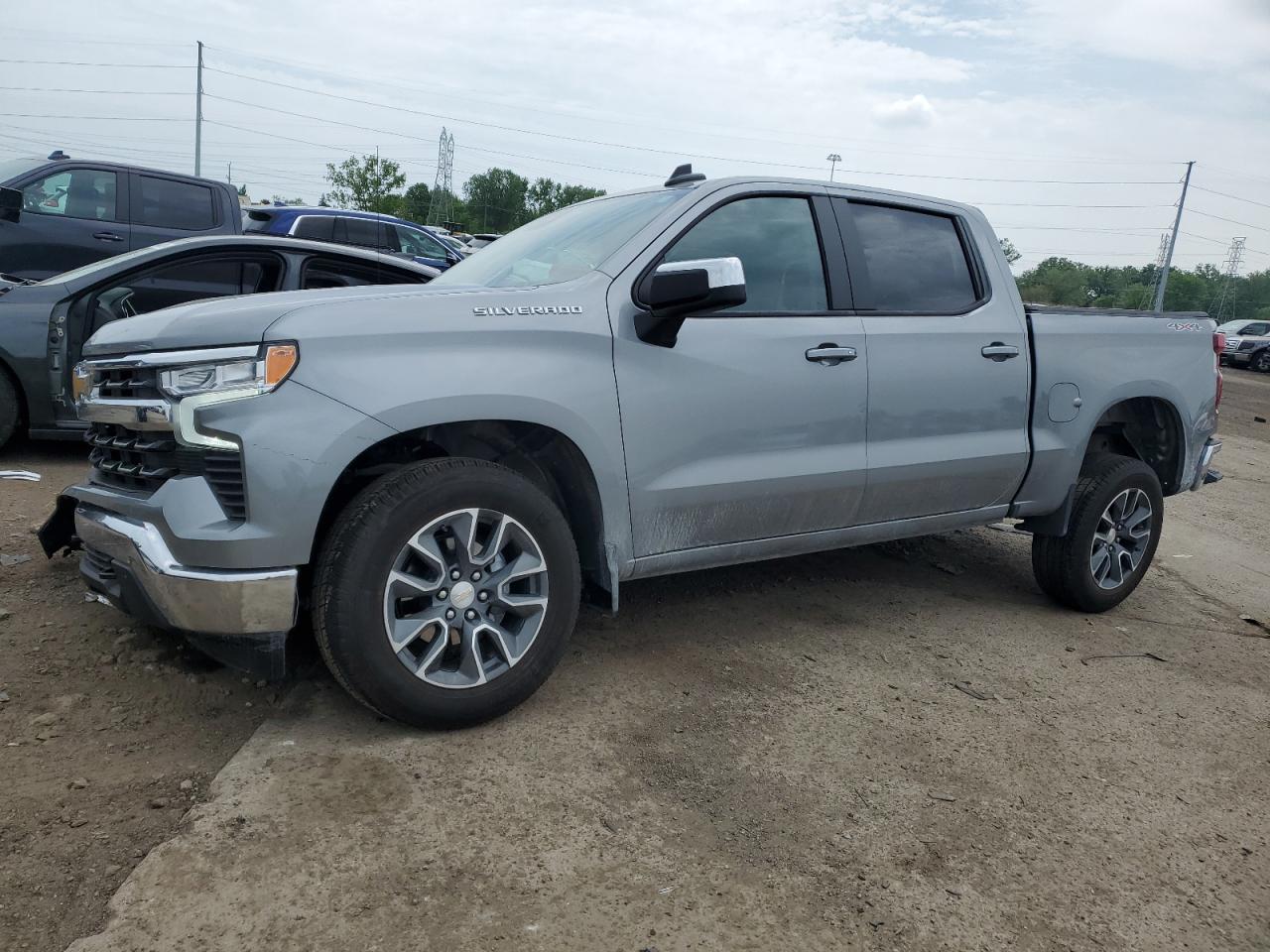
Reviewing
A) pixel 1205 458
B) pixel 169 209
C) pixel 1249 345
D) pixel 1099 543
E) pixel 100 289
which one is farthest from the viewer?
pixel 1249 345

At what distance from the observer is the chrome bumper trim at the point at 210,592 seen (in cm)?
277

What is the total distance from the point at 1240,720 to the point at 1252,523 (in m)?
4.52

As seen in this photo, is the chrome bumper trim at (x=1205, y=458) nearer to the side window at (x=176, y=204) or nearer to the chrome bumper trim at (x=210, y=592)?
the chrome bumper trim at (x=210, y=592)

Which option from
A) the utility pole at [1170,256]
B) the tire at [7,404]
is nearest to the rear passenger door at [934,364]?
the tire at [7,404]

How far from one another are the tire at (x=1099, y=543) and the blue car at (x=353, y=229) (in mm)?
→ 9723

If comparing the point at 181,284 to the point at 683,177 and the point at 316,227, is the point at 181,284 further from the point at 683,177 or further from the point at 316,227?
the point at 316,227

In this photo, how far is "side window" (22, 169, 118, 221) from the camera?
27.5 ft

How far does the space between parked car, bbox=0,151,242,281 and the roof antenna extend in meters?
6.50

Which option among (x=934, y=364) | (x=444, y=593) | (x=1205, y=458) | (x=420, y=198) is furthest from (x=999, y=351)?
(x=420, y=198)

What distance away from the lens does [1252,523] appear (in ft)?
24.9

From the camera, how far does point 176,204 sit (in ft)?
30.1

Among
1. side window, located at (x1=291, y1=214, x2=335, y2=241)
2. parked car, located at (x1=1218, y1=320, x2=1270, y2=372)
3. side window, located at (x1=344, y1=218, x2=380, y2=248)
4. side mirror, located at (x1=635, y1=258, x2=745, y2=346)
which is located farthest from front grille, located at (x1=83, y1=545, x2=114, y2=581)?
parked car, located at (x1=1218, y1=320, x2=1270, y2=372)

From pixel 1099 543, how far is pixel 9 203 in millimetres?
8465

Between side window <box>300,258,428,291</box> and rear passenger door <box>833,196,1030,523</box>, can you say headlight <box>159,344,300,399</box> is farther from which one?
side window <box>300,258,428,291</box>
